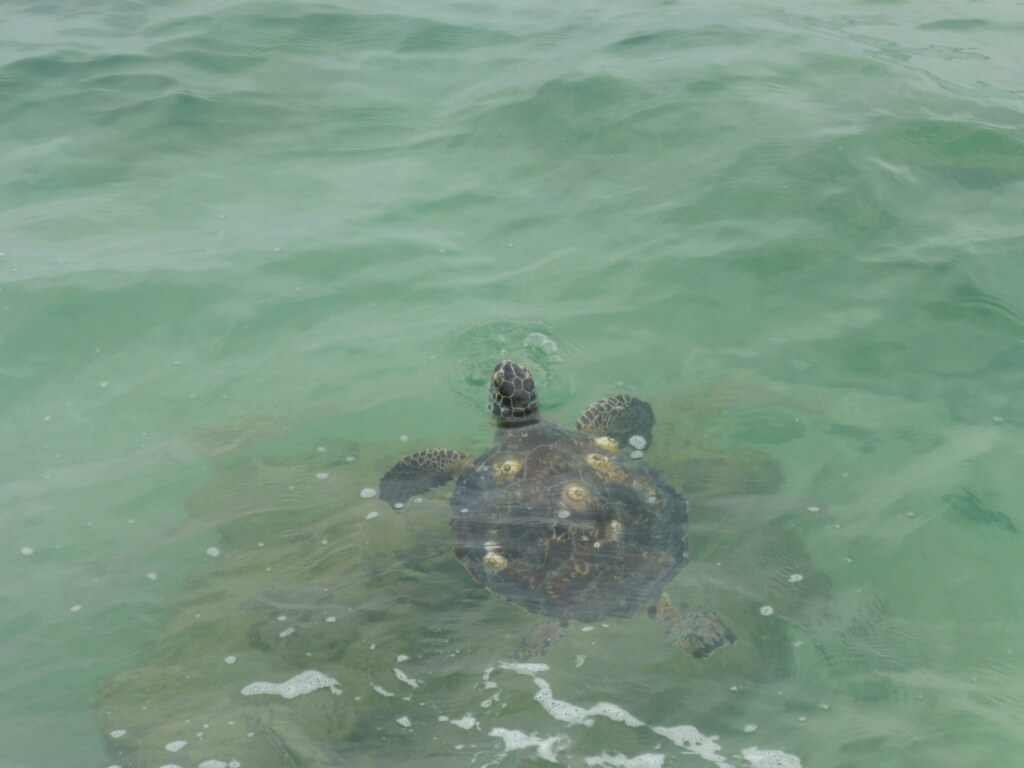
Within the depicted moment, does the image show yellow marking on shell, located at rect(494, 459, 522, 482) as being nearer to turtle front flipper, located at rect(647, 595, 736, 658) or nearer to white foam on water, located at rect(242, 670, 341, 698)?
turtle front flipper, located at rect(647, 595, 736, 658)

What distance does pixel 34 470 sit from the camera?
24.4ft

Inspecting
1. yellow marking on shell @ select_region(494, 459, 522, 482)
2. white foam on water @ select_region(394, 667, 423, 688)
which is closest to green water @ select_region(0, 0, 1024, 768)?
white foam on water @ select_region(394, 667, 423, 688)

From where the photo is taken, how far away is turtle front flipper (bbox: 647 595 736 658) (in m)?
5.54

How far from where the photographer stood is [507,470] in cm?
646

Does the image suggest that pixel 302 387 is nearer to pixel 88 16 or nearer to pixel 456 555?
pixel 456 555

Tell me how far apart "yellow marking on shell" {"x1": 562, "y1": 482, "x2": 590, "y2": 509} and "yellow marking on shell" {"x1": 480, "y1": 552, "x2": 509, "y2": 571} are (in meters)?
0.59

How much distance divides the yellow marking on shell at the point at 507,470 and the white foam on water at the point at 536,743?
186 cm

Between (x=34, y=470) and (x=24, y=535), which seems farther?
(x=34, y=470)

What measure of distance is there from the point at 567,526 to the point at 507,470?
704 millimetres

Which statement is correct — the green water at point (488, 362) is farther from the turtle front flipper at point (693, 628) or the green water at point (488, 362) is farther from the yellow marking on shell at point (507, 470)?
the yellow marking on shell at point (507, 470)

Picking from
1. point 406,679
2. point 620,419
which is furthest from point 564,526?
point 620,419

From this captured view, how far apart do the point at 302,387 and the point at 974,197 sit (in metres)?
7.97

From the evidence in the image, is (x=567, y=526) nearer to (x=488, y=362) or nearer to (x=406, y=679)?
(x=406, y=679)

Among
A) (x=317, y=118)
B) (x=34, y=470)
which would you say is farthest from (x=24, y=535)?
(x=317, y=118)
